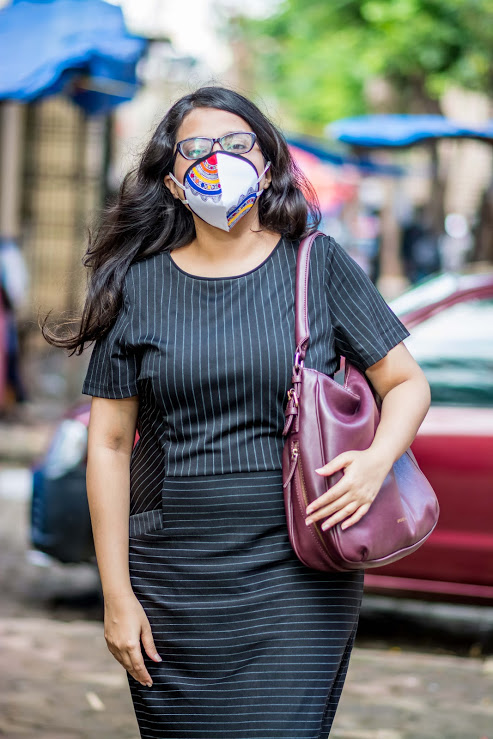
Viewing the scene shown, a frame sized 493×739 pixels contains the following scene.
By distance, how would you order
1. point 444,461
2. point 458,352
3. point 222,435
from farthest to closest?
1. point 458,352
2. point 444,461
3. point 222,435

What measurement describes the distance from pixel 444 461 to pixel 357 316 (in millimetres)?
2440

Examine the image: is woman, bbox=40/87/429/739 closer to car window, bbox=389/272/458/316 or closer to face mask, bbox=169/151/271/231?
face mask, bbox=169/151/271/231

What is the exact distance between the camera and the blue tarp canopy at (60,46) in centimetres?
757

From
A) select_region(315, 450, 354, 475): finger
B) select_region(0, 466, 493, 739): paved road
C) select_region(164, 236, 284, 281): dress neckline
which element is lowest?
select_region(0, 466, 493, 739): paved road

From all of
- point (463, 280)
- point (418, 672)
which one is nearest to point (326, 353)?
point (418, 672)

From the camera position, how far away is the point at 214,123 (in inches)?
92.3

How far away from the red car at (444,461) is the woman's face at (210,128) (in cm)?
246

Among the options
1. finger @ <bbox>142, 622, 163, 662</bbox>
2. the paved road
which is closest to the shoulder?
finger @ <bbox>142, 622, 163, 662</bbox>

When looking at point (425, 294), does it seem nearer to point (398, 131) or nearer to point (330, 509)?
point (330, 509)

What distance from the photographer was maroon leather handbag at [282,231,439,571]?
83.1 inches

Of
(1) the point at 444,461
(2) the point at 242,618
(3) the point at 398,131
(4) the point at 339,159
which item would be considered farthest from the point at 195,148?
(4) the point at 339,159

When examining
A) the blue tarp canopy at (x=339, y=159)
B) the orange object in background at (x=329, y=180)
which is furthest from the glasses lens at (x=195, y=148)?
the orange object in background at (x=329, y=180)

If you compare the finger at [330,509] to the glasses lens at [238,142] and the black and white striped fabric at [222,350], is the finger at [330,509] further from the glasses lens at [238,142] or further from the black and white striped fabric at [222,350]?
the glasses lens at [238,142]

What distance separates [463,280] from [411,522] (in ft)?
10.0
